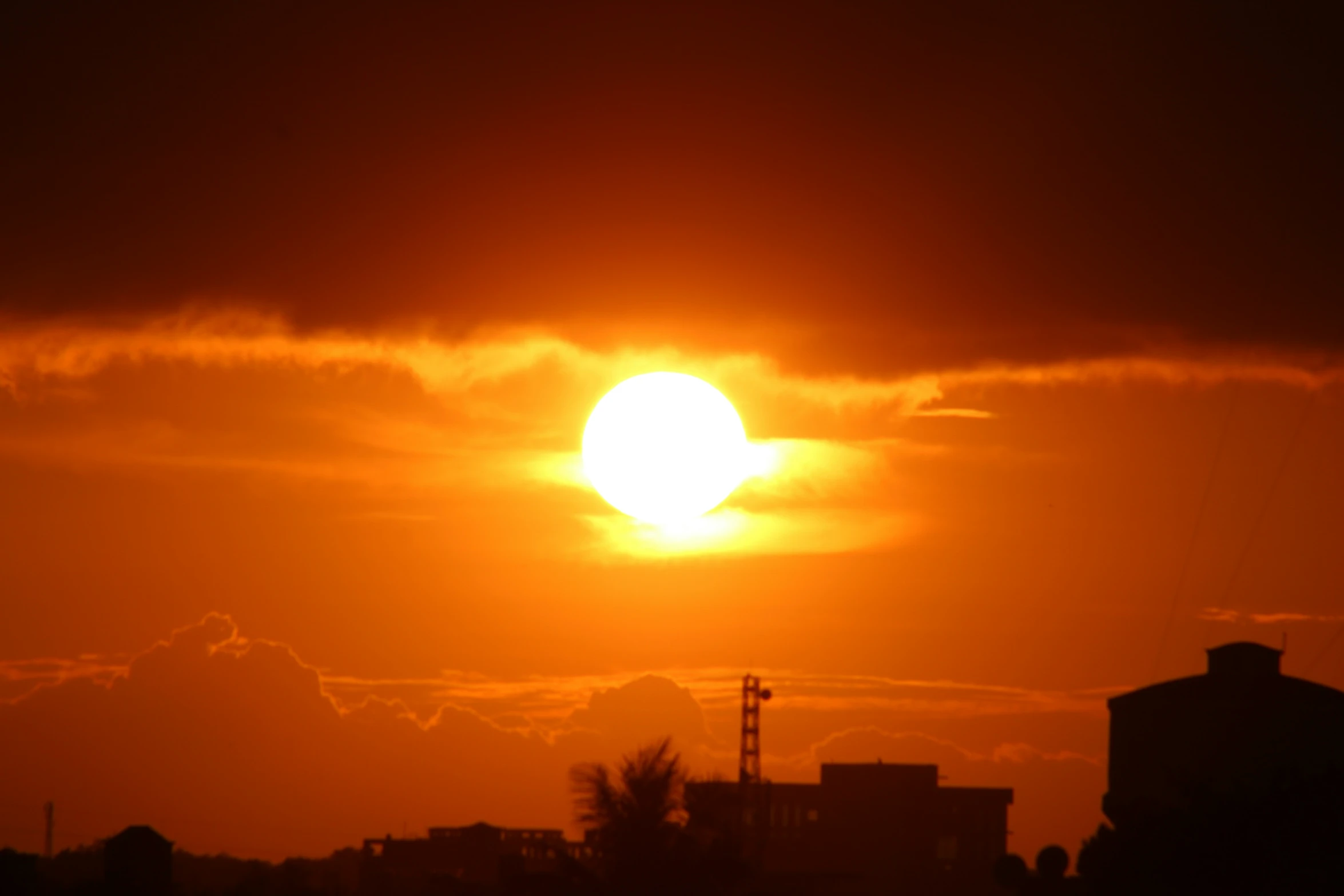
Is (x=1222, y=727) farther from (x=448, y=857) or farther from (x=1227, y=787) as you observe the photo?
(x=448, y=857)

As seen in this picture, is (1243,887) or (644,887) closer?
(1243,887)

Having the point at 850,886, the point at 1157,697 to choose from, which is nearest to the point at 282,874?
the point at 850,886

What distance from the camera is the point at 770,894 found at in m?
55.5

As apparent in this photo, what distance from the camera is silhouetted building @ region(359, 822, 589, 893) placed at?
80.3 metres

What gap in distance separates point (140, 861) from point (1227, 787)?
4421 cm

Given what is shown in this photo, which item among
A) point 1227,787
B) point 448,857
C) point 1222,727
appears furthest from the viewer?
point 448,857

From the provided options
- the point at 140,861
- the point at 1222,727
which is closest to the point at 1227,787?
the point at 1222,727

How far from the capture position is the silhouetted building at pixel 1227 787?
45000mm

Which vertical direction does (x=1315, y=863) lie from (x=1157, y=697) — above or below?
below

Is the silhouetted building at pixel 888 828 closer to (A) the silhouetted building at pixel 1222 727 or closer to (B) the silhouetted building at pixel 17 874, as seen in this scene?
(A) the silhouetted building at pixel 1222 727

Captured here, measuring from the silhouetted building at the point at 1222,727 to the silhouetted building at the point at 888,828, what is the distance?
106ft

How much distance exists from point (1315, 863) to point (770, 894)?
58.1ft

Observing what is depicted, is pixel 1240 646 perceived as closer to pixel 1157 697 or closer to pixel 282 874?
pixel 1157 697

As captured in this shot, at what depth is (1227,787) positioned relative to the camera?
226ft
